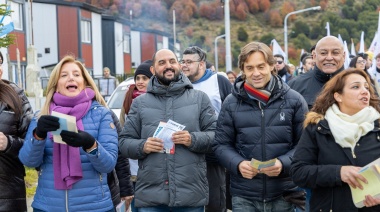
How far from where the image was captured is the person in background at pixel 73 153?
486 centimetres

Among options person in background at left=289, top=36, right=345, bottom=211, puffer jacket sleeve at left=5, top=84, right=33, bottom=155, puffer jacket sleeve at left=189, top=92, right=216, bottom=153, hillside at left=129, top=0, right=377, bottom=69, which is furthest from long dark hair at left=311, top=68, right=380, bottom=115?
hillside at left=129, top=0, right=377, bottom=69

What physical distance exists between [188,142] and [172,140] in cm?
13

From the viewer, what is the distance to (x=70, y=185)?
488 cm

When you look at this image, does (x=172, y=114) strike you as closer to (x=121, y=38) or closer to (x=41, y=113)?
(x=41, y=113)

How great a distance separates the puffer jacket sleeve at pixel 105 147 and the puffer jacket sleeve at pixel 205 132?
2.23 feet

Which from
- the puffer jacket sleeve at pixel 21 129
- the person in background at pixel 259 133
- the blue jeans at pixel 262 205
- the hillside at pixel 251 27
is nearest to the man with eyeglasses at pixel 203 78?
the person in background at pixel 259 133

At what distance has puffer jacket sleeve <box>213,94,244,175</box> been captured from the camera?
205 inches

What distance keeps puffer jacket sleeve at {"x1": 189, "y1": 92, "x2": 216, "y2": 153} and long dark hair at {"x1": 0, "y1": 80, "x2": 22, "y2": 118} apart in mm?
1437

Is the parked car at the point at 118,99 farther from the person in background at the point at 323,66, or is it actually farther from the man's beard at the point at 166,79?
the man's beard at the point at 166,79

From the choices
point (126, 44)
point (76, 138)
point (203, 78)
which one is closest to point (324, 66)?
point (203, 78)

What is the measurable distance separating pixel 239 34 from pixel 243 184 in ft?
315

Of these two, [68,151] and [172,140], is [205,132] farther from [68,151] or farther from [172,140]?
[68,151]

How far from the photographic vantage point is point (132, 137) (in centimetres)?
559

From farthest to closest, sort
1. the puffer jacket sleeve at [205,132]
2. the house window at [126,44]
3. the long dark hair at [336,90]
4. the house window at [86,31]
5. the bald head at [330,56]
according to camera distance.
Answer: the house window at [126,44], the house window at [86,31], the bald head at [330,56], the puffer jacket sleeve at [205,132], the long dark hair at [336,90]
